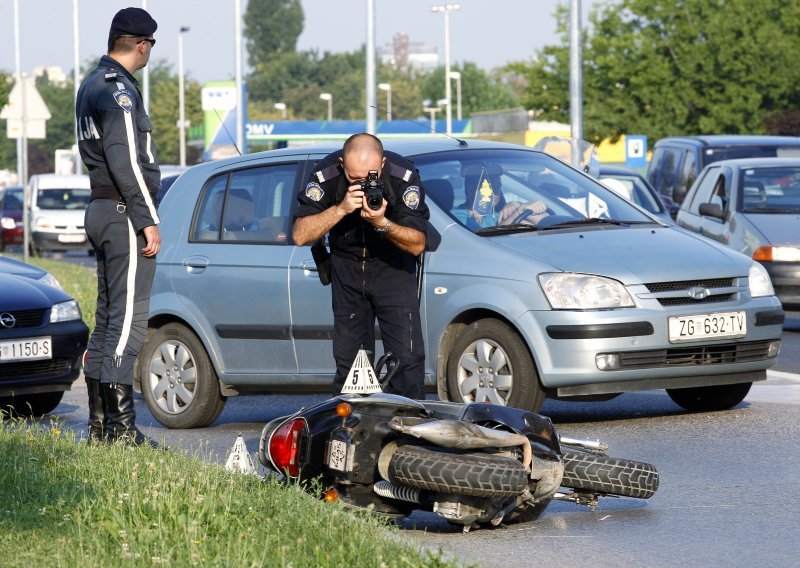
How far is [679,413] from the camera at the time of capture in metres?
9.27

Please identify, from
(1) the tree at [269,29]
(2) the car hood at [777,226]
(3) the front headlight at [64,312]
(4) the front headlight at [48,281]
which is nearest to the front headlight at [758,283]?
(3) the front headlight at [64,312]

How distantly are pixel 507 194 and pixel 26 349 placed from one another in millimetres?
3238

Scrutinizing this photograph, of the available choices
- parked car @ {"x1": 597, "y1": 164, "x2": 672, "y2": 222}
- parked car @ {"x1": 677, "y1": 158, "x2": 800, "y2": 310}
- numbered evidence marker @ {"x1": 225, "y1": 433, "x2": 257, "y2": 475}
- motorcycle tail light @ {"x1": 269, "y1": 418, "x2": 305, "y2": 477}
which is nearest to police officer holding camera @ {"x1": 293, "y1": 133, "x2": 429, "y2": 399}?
numbered evidence marker @ {"x1": 225, "y1": 433, "x2": 257, "y2": 475}

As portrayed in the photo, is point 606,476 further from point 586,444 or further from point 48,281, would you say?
point 48,281

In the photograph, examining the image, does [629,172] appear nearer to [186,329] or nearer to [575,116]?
[575,116]

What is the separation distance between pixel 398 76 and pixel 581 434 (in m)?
133

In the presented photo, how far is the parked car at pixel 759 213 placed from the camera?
15.0 metres

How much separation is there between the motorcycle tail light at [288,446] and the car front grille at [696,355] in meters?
2.67

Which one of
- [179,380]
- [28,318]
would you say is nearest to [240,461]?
[179,380]

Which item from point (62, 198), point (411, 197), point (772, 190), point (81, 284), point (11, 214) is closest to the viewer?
point (411, 197)

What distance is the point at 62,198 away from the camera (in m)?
37.9

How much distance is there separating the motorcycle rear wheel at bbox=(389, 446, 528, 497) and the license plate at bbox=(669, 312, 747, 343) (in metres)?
2.93

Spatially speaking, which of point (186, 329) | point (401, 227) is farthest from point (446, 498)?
point (186, 329)

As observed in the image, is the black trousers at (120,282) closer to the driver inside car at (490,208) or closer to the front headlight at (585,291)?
the driver inside car at (490,208)
